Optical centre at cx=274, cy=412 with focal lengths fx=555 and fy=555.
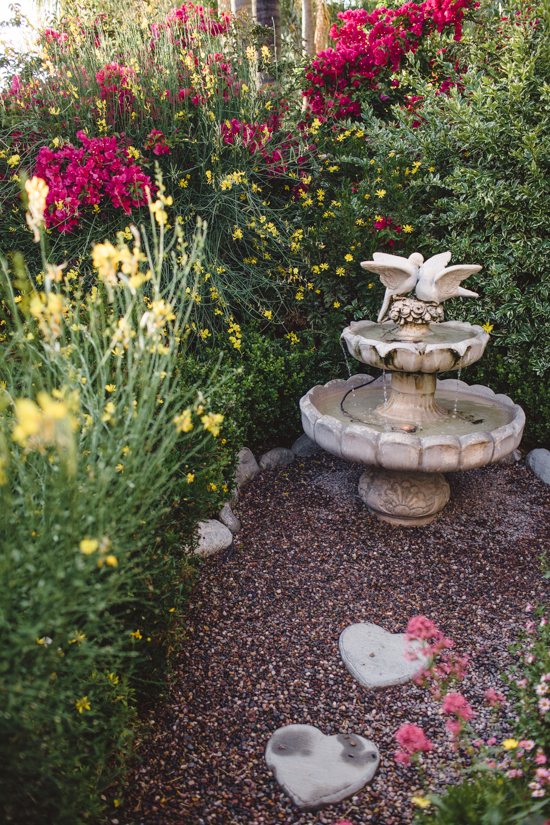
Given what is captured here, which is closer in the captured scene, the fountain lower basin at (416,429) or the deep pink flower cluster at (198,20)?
the fountain lower basin at (416,429)

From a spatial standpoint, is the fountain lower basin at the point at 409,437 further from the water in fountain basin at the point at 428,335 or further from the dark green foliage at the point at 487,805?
the dark green foliage at the point at 487,805

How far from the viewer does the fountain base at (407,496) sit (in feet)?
11.1

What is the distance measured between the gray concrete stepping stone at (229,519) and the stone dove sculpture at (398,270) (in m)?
1.67

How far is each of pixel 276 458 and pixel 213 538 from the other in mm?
1144

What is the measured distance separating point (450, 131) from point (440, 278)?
1.84m

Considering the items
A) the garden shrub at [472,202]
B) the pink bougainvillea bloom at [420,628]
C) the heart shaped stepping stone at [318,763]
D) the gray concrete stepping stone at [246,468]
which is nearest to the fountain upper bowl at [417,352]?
the garden shrub at [472,202]

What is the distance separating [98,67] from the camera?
4844 millimetres

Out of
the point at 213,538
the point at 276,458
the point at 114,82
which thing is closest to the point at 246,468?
the point at 276,458

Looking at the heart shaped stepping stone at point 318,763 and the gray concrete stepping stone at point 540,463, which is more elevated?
the heart shaped stepping stone at point 318,763

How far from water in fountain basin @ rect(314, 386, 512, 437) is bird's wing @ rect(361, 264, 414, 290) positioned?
828 mm

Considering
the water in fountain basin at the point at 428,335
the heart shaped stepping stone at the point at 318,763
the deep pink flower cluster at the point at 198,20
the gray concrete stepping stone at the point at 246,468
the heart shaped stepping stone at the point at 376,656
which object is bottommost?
the gray concrete stepping stone at the point at 246,468

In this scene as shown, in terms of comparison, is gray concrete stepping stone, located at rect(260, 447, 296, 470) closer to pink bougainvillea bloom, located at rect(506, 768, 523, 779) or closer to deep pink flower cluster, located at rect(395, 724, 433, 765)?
deep pink flower cluster, located at rect(395, 724, 433, 765)

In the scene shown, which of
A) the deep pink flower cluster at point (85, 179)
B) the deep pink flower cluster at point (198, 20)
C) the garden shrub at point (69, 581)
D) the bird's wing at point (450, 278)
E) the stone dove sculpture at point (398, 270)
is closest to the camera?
the garden shrub at point (69, 581)

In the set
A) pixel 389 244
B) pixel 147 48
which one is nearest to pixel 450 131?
pixel 389 244
